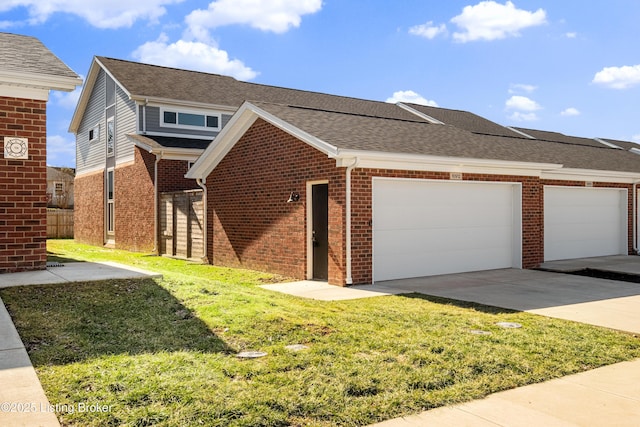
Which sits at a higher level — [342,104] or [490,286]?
[342,104]

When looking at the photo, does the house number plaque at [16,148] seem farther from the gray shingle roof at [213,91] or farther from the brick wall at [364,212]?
the gray shingle roof at [213,91]

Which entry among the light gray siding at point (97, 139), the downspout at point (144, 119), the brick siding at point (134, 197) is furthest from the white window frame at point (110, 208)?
the downspout at point (144, 119)

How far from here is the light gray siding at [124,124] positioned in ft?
72.6

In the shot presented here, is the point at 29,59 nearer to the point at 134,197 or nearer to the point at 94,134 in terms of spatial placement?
the point at 134,197

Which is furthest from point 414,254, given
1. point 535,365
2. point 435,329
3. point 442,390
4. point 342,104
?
point 342,104

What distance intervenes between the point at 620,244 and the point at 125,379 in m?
18.0

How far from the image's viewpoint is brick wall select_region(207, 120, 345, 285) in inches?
452

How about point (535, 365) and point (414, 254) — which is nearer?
point (535, 365)

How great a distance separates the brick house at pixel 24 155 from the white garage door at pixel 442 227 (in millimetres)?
6431

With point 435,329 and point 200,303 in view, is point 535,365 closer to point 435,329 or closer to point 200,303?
point 435,329

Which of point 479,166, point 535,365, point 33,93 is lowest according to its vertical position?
point 535,365

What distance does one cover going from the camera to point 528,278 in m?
12.5

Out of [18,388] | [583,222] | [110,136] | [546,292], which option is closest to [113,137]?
[110,136]

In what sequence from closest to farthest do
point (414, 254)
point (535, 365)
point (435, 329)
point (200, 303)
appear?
point (535, 365) → point (435, 329) → point (200, 303) → point (414, 254)
